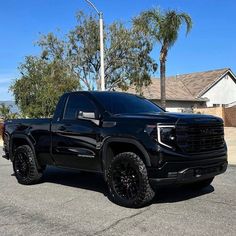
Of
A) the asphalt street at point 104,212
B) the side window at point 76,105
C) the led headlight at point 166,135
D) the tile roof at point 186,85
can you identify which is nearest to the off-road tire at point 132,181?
the asphalt street at point 104,212

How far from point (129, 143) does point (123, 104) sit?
1.28 m

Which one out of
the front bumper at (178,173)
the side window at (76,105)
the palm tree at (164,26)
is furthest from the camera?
the palm tree at (164,26)

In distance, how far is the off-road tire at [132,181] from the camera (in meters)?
6.84

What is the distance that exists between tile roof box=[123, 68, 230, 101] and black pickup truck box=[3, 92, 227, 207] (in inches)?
1150

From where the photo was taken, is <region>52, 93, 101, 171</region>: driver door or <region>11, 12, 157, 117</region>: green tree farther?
<region>11, 12, 157, 117</region>: green tree

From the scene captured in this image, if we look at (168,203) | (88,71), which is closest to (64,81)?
(88,71)

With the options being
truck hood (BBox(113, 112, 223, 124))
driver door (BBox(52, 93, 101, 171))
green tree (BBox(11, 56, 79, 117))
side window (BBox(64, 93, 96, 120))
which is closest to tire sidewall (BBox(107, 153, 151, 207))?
driver door (BBox(52, 93, 101, 171))

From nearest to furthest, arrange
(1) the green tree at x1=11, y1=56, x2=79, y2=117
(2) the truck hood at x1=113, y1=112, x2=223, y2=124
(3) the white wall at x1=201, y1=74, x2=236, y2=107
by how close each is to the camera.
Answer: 1. (2) the truck hood at x1=113, y1=112, x2=223, y2=124
2. (1) the green tree at x1=11, y1=56, x2=79, y2=117
3. (3) the white wall at x1=201, y1=74, x2=236, y2=107

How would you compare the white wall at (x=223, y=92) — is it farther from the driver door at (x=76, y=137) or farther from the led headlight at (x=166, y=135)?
the led headlight at (x=166, y=135)

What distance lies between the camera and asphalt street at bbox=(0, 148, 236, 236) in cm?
595

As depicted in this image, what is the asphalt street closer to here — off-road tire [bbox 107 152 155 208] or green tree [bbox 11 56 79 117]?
off-road tire [bbox 107 152 155 208]

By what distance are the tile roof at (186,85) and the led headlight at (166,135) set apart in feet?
102

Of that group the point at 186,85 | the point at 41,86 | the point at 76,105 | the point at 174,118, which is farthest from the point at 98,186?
the point at 186,85

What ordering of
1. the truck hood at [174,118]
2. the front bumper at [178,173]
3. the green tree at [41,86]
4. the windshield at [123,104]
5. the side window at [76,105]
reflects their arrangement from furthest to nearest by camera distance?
the green tree at [41,86]
the side window at [76,105]
the windshield at [123,104]
the truck hood at [174,118]
the front bumper at [178,173]
